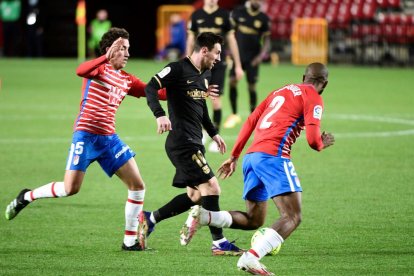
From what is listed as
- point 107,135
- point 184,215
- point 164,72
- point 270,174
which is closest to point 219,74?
point 184,215

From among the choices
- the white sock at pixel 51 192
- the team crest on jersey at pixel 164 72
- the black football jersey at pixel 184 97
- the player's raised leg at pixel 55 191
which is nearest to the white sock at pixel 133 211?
the player's raised leg at pixel 55 191

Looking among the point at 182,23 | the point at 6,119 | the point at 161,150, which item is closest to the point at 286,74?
the point at 182,23

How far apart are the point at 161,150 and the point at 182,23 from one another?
2383 centimetres

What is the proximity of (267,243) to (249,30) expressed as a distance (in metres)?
13.5

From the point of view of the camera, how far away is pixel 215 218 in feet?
28.6

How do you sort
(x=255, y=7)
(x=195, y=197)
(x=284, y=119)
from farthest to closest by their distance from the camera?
(x=255, y=7) → (x=195, y=197) → (x=284, y=119)

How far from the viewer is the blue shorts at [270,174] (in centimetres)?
823

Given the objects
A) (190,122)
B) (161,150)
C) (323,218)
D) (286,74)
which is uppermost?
(190,122)

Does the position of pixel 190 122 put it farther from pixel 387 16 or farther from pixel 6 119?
pixel 387 16

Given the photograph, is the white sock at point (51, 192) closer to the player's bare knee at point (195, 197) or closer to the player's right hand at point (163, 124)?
the player's bare knee at point (195, 197)

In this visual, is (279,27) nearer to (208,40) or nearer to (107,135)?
(107,135)

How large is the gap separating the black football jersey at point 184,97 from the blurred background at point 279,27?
90.4 ft

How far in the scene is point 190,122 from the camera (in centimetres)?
923

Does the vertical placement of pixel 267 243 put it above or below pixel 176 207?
above
